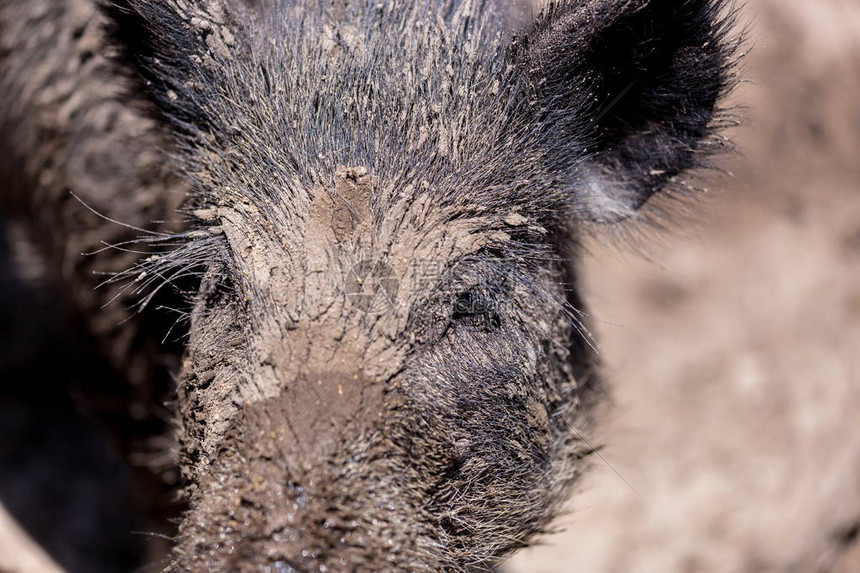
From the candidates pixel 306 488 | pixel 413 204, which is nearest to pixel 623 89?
pixel 413 204

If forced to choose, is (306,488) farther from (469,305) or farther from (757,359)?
(757,359)

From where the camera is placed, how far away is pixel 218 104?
2.37 metres

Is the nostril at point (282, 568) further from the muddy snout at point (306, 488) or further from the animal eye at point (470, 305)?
the animal eye at point (470, 305)

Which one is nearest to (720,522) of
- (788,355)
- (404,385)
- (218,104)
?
(788,355)

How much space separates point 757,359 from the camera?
4973 millimetres

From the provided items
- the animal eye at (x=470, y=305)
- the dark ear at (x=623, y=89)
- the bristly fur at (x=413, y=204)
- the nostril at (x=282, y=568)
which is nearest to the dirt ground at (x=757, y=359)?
the dark ear at (x=623, y=89)

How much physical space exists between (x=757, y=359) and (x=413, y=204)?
11.3 feet

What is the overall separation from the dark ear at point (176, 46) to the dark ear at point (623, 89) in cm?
82

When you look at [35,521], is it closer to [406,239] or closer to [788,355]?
[406,239]

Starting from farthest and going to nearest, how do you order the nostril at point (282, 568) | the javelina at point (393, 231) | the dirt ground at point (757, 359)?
the dirt ground at point (757, 359)
the javelina at point (393, 231)
the nostril at point (282, 568)

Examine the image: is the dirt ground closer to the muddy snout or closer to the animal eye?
the animal eye

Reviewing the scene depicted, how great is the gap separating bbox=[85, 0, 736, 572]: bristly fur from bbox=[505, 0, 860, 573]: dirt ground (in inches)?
69.9

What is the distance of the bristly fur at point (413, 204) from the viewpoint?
1995 millimetres

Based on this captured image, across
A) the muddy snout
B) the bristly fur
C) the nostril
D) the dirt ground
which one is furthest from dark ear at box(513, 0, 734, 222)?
the dirt ground
